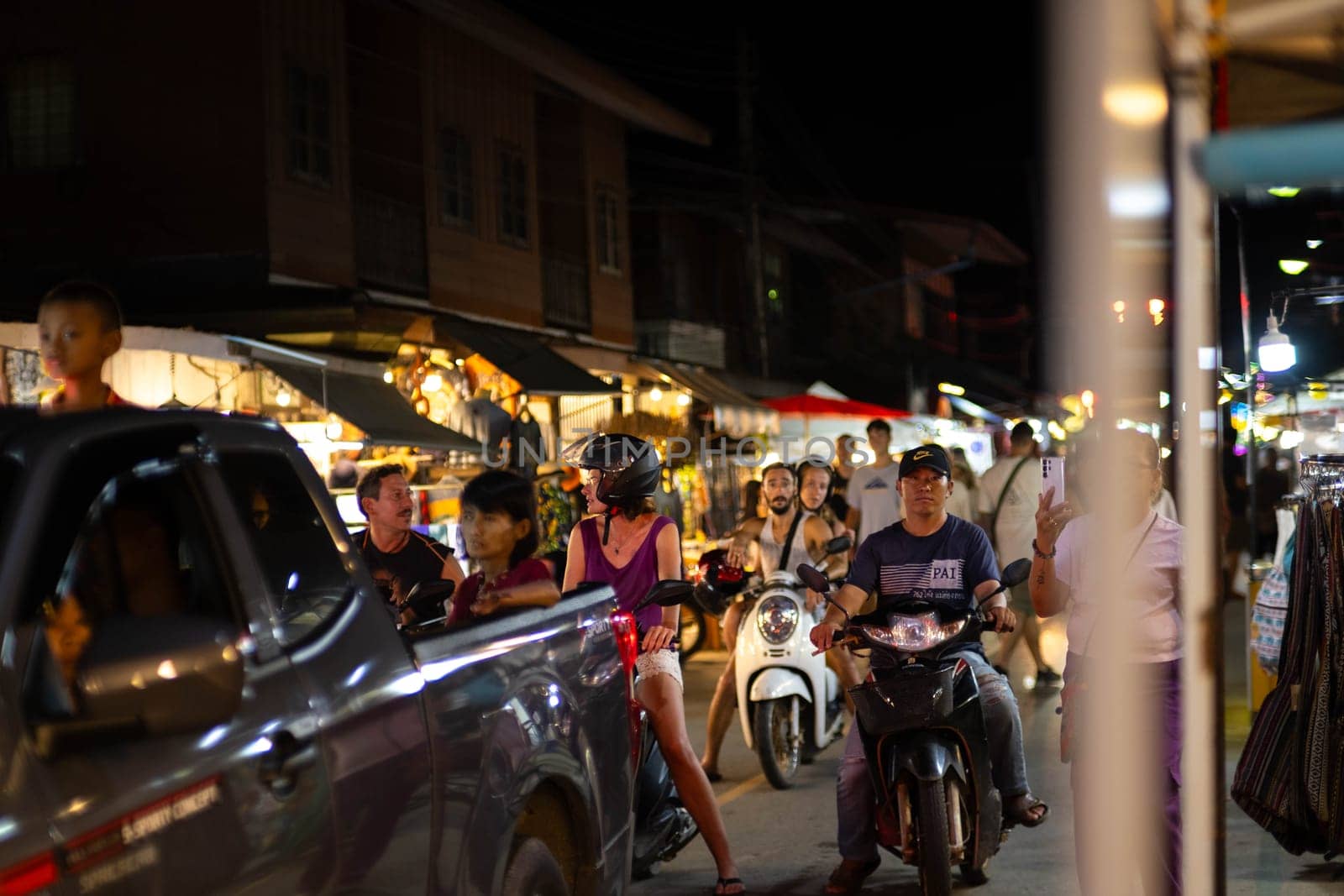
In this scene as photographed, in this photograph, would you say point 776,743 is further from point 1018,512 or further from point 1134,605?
point 1134,605

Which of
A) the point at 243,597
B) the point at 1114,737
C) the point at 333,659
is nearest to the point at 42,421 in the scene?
the point at 243,597

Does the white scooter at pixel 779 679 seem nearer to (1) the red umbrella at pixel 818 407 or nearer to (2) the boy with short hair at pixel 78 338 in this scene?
(2) the boy with short hair at pixel 78 338

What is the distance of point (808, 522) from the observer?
10477mm

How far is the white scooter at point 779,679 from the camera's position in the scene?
30.8 feet

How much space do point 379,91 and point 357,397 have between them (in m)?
7.66

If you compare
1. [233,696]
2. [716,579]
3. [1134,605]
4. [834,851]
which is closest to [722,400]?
[716,579]

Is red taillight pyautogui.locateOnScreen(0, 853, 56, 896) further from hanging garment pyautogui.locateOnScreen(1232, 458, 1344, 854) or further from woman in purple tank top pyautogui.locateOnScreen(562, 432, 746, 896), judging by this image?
hanging garment pyautogui.locateOnScreen(1232, 458, 1344, 854)

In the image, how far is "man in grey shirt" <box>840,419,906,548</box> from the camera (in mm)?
13102

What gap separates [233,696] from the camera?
2.83 m

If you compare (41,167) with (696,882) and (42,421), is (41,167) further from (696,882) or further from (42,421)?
(42,421)

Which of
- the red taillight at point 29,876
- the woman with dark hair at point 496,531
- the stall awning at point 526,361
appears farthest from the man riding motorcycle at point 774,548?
the stall awning at point 526,361

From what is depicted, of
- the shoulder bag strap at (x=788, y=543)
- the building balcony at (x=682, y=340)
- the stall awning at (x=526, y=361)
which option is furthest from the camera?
the building balcony at (x=682, y=340)

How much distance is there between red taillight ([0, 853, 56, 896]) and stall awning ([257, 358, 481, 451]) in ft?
37.2

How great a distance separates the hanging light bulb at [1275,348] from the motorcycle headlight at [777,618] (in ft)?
9.87
